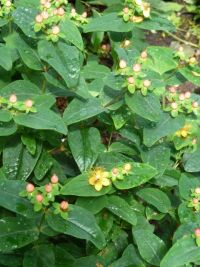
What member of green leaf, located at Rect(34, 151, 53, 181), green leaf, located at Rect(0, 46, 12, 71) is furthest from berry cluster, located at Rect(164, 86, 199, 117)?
green leaf, located at Rect(0, 46, 12, 71)

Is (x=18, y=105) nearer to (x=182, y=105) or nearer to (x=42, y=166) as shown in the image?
(x=42, y=166)

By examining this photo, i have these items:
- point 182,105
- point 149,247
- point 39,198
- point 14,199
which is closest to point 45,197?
point 39,198

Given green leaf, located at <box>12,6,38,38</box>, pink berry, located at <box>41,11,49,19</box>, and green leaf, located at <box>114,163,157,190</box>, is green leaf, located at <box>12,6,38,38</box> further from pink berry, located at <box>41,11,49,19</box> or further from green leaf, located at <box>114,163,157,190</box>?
green leaf, located at <box>114,163,157,190</box>

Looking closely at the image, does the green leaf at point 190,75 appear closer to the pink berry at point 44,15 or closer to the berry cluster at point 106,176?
the berry cluster at point 106,176

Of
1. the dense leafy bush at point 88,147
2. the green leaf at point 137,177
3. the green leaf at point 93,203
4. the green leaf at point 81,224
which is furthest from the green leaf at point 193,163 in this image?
the green leaf at point 81,224

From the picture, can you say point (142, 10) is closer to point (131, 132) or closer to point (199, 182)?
point (131, 132)
